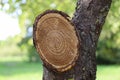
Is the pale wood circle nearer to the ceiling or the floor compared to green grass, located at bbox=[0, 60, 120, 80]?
nearer to the floor

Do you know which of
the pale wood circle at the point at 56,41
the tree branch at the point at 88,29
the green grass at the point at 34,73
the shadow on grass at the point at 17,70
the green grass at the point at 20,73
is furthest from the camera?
the shadow on grass at the point at 17,70

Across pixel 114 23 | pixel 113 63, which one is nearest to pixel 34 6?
pixel 114 23

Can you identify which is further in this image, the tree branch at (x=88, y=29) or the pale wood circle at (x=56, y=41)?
the tree branch at (x=88, y=29)

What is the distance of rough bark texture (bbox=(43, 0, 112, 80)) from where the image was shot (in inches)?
130

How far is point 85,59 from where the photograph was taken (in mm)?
3348

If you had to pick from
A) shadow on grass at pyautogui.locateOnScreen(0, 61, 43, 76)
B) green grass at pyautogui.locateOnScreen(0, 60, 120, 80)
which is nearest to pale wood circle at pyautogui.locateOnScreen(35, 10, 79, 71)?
green grass at pyautogui.locateOnScreen(0, 60, 120, 80)

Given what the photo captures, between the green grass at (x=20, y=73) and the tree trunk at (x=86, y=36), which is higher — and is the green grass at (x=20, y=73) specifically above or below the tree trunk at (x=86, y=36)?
above

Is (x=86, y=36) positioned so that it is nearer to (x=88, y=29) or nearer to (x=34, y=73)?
(x=88, y=29)

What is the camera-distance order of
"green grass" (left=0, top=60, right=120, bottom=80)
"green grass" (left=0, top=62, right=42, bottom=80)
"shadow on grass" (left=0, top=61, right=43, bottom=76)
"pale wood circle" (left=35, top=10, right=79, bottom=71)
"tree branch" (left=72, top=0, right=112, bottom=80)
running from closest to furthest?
"pale wood circle" (left=35, top=10, right=79, bottom=71) < "tree branch" (left=72, top=0, right=112, bottom=80) < "green grass" (left=0, top=60, right=120, bottom=80) < "green grass" (left=0, top=62, right=42, bottom=80) < "shadow on grass" (left=0, top=61, right=43, bottom=76)

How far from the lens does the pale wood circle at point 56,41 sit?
3.24 m

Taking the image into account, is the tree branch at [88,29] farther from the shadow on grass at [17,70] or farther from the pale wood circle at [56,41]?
the shadow on grass at [17,70]

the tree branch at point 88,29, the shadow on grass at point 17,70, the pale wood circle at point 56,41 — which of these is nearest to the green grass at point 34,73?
the shadow on grass at point 17,70

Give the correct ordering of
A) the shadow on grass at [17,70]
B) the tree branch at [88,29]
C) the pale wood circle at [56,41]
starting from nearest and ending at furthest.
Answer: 1. the pale wood circle at [56,41]
2. the tree branch at [88,29]
3. the shadow on grass at [17,70]

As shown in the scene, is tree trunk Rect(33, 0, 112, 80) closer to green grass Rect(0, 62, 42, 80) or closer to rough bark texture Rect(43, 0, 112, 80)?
rough bark texture Rect(43, 0, 112, 80)
